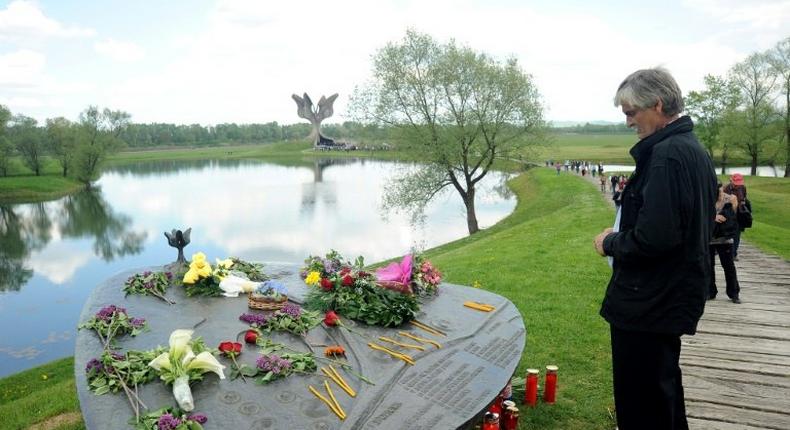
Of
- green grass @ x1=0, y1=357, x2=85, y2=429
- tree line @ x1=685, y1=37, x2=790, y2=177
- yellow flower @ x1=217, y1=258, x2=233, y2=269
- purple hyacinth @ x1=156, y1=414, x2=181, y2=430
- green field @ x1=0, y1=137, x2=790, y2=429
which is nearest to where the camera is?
purple hyacinth @ x1=156, y1=414, x2=181, y2=430

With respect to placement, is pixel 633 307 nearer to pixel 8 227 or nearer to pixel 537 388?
pixel 537 388

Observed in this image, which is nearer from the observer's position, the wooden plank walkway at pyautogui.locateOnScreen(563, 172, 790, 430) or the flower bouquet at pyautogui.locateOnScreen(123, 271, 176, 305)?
the wooden plank walkway at pyautogui.locateOnScreen(563, 172, 790, 430)

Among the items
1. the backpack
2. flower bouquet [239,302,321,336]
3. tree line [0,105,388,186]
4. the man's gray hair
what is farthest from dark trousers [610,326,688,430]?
tree line [0,105,388,186]

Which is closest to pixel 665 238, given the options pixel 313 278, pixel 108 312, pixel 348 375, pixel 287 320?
pixel 348 375

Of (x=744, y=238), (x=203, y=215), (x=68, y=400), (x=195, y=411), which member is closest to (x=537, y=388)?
(x=195, y=411)

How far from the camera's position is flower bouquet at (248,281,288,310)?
18.4ft

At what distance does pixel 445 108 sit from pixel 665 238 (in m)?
25.0

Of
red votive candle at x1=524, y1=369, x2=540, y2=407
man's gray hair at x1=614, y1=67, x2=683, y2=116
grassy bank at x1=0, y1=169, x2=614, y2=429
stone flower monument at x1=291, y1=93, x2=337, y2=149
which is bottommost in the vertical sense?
grassy bank at x1=0, y1=169, x2=614, y2=429

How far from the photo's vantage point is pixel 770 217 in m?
24.2

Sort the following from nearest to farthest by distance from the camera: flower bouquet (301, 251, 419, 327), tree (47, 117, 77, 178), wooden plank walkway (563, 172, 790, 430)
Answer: wooden plank walkway (563, 172, 790, 430), flower bouquet (301, 251, 419, 327), tree (47, 117, 77, 178)

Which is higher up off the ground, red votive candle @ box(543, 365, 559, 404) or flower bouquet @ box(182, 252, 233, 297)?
flower bouquet @ box(182, 252, 233, 297)

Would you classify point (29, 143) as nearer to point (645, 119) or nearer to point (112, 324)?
point (112, 324)

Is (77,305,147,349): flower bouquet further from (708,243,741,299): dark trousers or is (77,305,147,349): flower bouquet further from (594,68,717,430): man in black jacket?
(708,243,741,299): dark trousers

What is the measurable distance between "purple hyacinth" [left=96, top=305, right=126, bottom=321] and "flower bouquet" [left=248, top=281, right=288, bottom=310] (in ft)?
4.47
